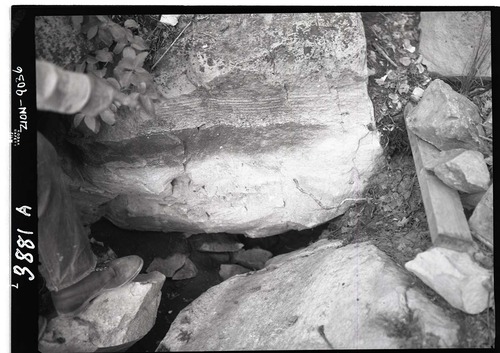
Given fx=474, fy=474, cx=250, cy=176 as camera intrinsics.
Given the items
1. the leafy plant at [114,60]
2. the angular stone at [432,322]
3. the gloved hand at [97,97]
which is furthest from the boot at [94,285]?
the angular stone at [432,322]

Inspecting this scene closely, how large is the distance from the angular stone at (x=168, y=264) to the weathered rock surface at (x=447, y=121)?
1454 millimetres

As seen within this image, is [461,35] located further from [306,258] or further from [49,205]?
[49,205]

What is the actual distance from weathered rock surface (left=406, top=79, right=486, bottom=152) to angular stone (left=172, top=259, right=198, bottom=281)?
1422mm

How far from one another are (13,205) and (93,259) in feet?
1.34

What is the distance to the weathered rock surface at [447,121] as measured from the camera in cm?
204

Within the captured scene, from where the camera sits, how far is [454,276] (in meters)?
1.80

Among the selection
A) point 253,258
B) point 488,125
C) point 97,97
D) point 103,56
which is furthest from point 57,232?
point 488,125

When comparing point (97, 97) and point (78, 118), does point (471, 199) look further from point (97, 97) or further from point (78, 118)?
point (78, 118)

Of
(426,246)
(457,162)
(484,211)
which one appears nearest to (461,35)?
(457,162)

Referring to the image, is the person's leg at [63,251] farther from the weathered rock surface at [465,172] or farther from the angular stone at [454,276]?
the weathered rock surface at [465,172]

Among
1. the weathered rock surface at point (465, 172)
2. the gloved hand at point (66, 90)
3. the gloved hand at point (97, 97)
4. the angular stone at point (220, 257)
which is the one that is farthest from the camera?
the angular stone at point (220, 257)

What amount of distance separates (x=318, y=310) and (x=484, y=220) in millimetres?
778

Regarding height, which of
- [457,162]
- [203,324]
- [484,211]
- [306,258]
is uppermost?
[457,162]

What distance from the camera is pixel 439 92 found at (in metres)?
2.10
